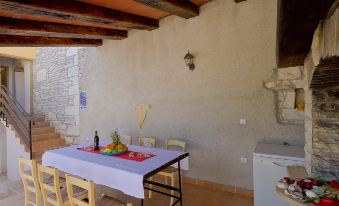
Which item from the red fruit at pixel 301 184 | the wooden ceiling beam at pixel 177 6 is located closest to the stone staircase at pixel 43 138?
the wooden ceiling beam at pixel 177 6

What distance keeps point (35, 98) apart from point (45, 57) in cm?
161

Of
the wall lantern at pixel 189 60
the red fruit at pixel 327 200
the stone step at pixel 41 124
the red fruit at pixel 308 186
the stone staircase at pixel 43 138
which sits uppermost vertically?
the wall lantern at pixel 189 60

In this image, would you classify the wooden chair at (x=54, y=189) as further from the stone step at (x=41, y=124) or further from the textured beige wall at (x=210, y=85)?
the stone step at (x=41, y=124)

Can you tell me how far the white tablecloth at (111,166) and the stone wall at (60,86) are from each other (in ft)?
9.88

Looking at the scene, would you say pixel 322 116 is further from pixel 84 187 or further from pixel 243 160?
pixel 84 187

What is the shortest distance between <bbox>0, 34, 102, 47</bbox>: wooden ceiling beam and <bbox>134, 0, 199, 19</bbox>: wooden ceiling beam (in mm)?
2452

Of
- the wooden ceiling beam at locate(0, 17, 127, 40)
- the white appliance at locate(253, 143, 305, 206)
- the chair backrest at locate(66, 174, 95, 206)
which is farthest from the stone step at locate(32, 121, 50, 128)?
the white appliance at locate(253, 143, 305, 206)

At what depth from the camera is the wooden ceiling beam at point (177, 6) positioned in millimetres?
2668

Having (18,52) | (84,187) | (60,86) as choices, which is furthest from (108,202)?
(18,52)

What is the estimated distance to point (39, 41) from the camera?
401cm

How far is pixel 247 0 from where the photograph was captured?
3.14m

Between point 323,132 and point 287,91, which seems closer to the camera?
point 323,132

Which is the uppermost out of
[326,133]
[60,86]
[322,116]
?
[60,86]

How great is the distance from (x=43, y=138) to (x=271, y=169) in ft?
19.5
